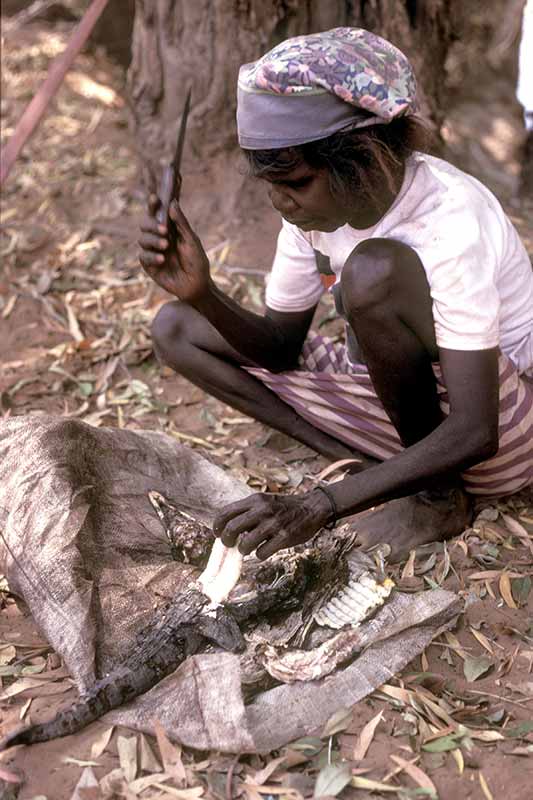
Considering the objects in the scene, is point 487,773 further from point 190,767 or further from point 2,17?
point 2,17

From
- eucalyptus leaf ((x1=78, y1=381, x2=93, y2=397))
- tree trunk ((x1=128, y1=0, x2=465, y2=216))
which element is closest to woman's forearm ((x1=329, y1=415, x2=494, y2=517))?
eucalyptus leaf ((x1=78, y1=381, x2=93, y2=397))

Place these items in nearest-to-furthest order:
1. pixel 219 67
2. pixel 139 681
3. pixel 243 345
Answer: pixel 139 681 < pixel 243 345 < pixel 219 67

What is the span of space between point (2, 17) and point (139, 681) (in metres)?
5.28

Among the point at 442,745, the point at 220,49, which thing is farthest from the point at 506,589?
the point at 220,49

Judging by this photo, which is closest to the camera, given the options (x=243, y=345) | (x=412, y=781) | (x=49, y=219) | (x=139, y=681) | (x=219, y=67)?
(x=412, y=781)

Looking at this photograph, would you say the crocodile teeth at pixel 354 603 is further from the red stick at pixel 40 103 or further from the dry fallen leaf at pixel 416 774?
the red stick at pixel 40 103

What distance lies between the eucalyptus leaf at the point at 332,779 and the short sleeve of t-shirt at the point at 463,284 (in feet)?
2.93

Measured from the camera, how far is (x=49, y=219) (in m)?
4.27

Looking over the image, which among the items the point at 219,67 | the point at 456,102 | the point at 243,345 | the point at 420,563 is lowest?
the point at 456,102

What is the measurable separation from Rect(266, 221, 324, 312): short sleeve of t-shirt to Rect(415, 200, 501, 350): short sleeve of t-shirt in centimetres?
49

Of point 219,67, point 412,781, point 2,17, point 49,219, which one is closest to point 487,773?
point 412,781

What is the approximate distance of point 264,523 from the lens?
1.90m

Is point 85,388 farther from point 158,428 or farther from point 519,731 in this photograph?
point 519,731

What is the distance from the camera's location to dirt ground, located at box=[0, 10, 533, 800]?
1796 millimetres
